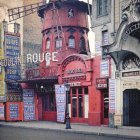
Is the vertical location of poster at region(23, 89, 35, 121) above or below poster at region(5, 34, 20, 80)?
below

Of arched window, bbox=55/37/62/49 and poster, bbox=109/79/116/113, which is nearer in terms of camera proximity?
poster, bbox=109/79/116/113

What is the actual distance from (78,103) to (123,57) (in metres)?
6.10

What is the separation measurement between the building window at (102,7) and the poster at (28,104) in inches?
394

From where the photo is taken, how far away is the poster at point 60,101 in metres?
29.1

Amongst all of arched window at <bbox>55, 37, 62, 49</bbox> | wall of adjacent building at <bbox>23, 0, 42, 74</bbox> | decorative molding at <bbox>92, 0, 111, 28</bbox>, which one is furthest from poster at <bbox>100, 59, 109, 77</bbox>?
wall of adjacent building at <bbox>23, 0, 42, 74</bbox>

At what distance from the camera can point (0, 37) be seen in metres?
32.1

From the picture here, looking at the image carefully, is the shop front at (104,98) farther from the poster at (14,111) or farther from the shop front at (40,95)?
the poster at (14,111)

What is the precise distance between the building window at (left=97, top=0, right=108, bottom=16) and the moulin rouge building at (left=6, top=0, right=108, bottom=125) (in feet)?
11.3

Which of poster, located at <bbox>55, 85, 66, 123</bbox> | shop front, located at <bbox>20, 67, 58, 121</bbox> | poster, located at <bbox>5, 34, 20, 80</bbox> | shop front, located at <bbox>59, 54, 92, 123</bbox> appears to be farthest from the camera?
shop front, located at <bbox>20, 67, 58, 121</bbox>

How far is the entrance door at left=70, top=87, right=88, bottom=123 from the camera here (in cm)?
2861

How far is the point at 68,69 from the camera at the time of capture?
29891 mm

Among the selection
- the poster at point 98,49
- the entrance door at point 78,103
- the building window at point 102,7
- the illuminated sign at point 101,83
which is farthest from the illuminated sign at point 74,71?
the building window at point 102,7

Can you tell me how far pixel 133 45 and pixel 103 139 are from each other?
23.3 ft

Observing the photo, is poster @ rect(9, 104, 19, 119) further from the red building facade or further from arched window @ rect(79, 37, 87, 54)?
arched window @ rect(79, 37, 87, 54)
